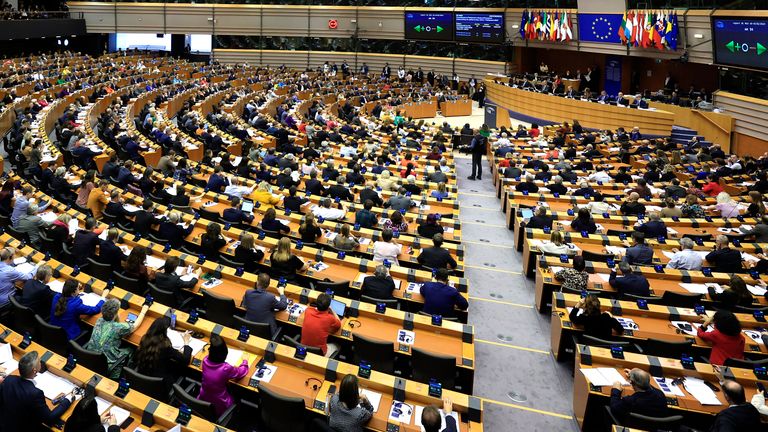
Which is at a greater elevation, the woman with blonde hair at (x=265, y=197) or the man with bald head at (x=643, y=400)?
the woman with blonde hair at (x=265, y=197)

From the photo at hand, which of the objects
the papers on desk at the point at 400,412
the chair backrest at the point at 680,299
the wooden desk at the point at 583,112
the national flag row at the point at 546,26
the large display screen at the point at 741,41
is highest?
the national flag row at the point at 546,26

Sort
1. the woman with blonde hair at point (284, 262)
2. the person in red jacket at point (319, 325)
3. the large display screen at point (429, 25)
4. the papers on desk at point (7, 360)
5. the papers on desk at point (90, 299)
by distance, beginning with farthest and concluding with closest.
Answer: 1. the large display screen at point (429, 25)
2. the woman with blonde hair at point (284, 262)
3. the papers on desk at point (90, 299)
4. the person in red jacket at point (319, 325)
5. the papers on desk at point (7, 360)

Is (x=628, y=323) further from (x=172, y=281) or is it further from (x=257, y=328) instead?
(x=172, y=281)

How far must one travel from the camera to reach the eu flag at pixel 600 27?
1044 inches

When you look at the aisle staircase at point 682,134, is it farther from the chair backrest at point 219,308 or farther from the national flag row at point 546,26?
the chair backrest at point 219,308

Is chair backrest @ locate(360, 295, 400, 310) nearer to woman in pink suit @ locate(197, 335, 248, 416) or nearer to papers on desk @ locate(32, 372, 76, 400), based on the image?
woman in pink suit @ locate(197, 335, 248, 416)

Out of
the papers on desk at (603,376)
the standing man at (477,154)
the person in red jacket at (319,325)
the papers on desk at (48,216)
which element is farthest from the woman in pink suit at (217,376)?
the standing man at (477,154)

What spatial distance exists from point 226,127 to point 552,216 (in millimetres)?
13240

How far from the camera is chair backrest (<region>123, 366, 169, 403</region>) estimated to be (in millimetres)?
5848

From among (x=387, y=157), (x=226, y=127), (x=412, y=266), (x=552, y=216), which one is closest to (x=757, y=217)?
(x=552, y=216)

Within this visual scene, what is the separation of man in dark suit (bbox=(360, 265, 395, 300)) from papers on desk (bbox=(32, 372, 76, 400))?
13.4 feet

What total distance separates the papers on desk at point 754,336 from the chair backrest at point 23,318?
32.5 ft

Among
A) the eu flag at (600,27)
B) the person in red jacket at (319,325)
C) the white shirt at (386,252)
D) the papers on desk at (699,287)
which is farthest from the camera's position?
the eu flag at (600,27)

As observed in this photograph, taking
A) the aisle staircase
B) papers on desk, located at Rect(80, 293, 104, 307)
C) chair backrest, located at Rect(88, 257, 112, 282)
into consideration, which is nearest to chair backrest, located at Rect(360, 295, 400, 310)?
papers on desk, located at Rect(80, 293, 104, 307)
